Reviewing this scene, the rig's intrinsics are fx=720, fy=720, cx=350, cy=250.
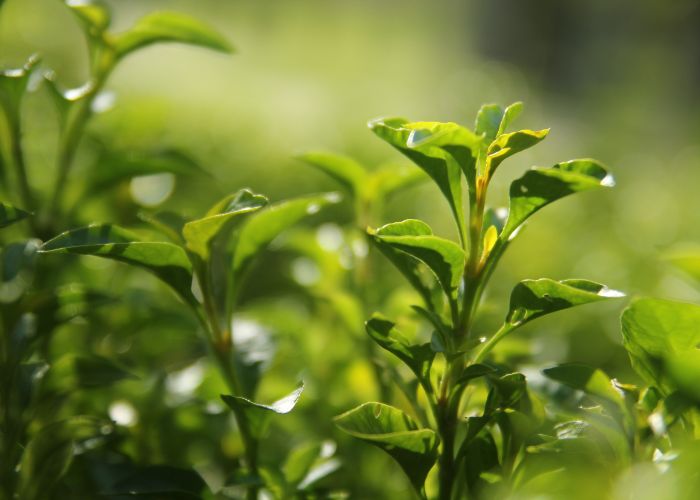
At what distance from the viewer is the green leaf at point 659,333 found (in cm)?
63

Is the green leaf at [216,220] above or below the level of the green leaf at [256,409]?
above

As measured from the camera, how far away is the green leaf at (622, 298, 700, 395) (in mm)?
632

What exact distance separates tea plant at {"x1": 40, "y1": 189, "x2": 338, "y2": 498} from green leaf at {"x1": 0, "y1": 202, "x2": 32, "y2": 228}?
7cm

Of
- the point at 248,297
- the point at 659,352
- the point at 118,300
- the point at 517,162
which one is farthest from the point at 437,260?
the point at 517,162

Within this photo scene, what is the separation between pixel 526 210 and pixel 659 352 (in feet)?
0.58

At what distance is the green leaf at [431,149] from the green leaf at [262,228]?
154mm

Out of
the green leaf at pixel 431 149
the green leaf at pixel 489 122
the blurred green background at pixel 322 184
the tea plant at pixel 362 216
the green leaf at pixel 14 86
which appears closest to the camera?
the green leaf at pixel 431 149

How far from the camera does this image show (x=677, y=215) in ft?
8.06

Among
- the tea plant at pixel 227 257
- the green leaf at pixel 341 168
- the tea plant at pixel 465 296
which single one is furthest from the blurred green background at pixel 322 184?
the tea plant at pixel 465 296

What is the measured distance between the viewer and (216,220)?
2.29 feet

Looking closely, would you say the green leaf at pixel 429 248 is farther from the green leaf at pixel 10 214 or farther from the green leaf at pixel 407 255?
the green leaf at pixel 10 214

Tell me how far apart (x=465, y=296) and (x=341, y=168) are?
342mm

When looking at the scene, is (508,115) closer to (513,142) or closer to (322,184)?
(513,142)

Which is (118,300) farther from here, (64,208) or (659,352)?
(659,352)
